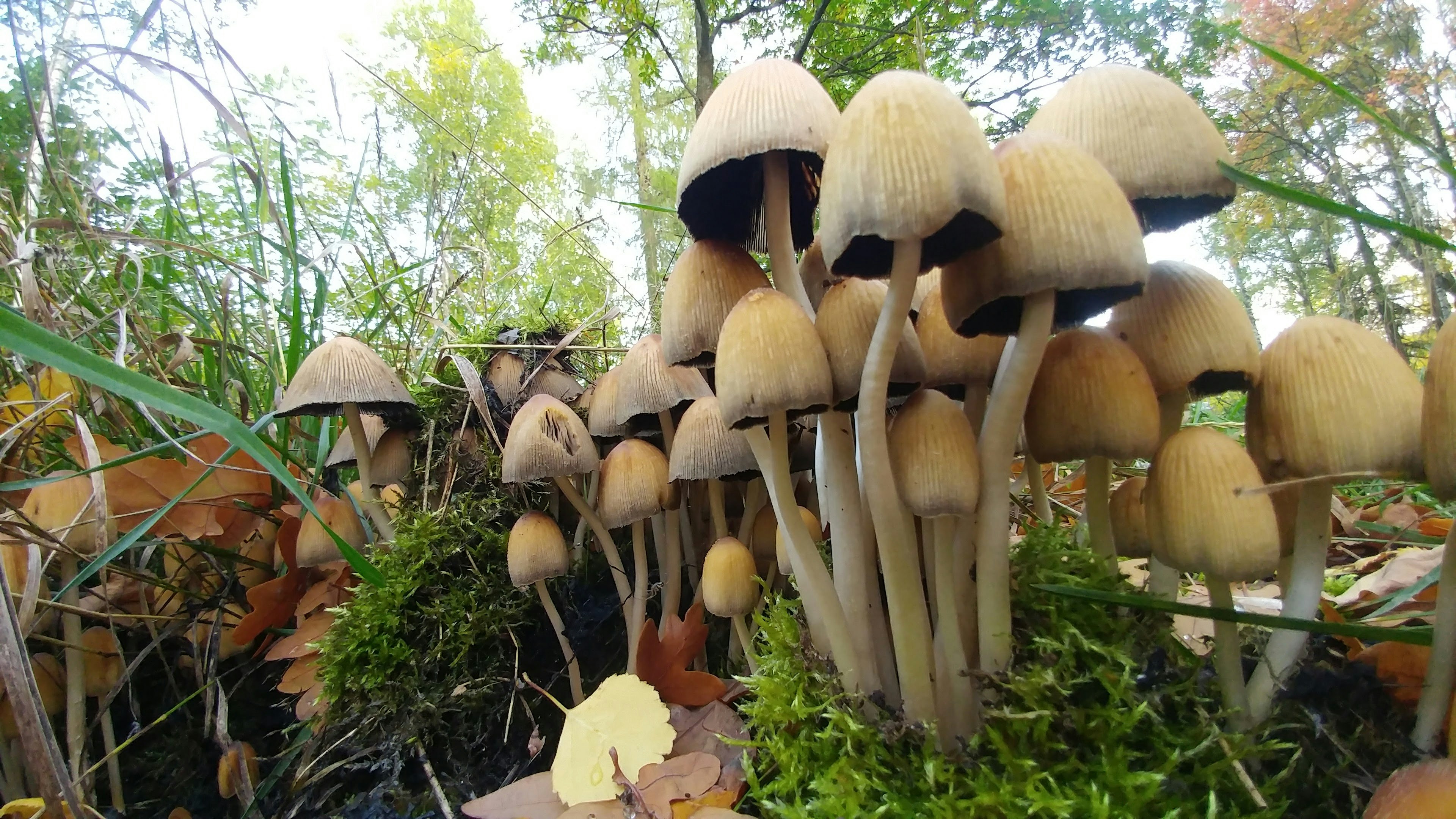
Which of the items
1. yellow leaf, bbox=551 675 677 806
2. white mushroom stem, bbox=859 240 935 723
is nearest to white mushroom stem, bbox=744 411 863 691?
white mushroom stem, bbox=859 240 935 723

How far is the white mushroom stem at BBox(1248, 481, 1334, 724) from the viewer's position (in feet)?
2.84

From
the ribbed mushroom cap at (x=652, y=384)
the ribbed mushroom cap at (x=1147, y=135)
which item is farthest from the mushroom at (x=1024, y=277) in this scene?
the ribbed mushroom cap at (x=652, y=384)

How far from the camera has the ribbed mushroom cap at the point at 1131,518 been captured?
3.45 feet

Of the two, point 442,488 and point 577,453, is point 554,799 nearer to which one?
point 577,453

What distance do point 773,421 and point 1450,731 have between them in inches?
33.8

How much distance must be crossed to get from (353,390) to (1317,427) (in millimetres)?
1703

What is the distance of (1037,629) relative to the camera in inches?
38.7

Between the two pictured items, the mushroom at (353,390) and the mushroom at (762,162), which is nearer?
the mushroom at (762,162)

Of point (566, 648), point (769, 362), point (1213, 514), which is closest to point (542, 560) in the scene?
point (566, 648)

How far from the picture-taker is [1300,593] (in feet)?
2.88

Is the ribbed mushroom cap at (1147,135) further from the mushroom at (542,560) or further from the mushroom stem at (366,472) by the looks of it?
the mushroom stem at (366,472)

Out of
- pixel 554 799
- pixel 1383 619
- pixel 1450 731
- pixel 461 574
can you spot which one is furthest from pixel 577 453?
pixel 1383 619

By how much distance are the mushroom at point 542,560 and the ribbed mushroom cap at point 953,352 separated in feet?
2.75

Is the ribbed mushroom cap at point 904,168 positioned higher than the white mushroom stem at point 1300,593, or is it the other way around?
the ribbed mushroom cap at point 904,168
